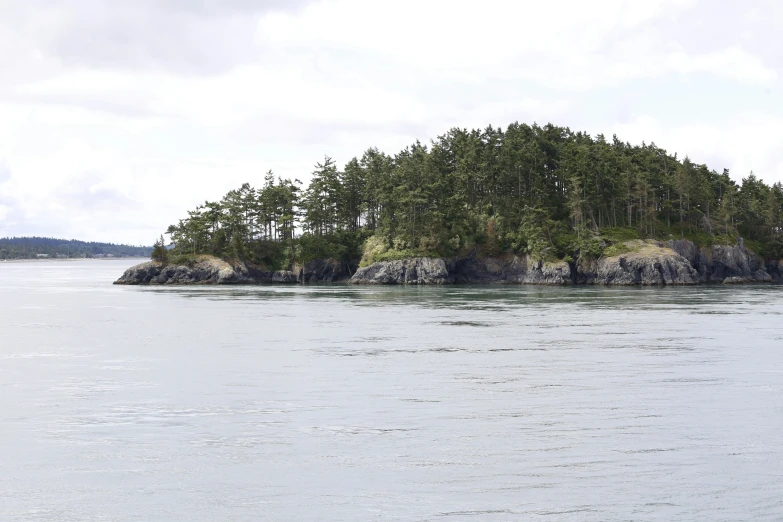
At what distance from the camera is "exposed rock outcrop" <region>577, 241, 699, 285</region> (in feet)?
404

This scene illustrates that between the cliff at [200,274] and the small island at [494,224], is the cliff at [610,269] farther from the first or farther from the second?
the cliff at [200,274]

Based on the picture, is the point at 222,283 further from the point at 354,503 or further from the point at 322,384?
the point at 354,503

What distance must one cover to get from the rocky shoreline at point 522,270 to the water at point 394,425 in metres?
74.9

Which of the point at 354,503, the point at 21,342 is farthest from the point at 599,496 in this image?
the point at 21,342

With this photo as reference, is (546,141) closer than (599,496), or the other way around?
(599,496)

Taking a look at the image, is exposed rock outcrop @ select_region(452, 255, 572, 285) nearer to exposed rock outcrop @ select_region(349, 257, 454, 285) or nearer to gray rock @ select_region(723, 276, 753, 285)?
exposed rock outcrop @ select_region(349, 257, 454, 285)

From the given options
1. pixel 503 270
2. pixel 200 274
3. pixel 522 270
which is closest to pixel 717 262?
pixel 522 270

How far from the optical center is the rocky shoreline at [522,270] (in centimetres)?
12538

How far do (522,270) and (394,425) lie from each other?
11714 centimetres

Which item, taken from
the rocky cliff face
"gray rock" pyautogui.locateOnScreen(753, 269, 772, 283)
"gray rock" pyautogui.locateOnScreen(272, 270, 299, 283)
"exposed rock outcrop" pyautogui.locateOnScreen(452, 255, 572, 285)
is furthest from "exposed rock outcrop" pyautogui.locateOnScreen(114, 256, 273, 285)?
"gray rock" pyautogui.locateOnScreen(753, 269, 772, 283)

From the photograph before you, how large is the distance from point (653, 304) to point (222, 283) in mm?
84782

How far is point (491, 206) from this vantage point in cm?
15050

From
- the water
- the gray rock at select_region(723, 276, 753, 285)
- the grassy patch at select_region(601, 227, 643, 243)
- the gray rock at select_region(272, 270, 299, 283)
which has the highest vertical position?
the grassy patch at select_region(601, 227, 643, 243)

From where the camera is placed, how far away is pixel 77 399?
93.4 feet
